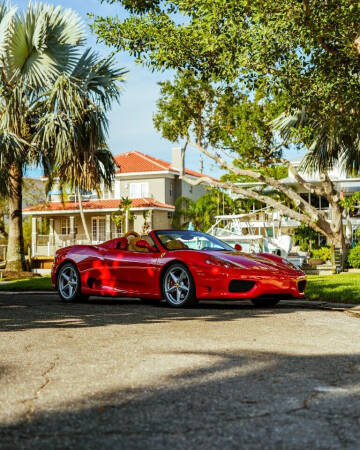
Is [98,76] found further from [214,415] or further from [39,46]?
[214,415]

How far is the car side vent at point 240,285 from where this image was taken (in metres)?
9.76

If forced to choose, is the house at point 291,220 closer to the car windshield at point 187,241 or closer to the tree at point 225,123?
the tree at point 225,123

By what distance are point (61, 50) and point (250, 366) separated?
1957cm

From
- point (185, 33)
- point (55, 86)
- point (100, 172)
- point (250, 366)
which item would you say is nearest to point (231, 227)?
point (100, 172)

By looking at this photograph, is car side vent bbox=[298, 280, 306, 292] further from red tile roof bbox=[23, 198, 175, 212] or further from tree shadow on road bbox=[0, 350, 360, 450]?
red tile roof bbox=[23, 198, 175, 212]

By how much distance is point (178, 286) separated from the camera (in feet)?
33.5

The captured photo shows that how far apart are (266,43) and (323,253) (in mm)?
20548

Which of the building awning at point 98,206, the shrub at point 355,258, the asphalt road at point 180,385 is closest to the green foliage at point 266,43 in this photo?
the asphalt road at point 180,385

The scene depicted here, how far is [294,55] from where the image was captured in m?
12.1

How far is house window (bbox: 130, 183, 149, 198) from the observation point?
159ft

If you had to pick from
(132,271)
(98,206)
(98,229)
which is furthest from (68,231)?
(132,271)

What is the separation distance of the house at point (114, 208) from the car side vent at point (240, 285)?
117 ft

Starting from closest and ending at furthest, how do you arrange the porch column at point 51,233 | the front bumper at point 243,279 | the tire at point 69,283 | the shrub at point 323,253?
1. the front bumper at point 243,279
2. the tire at point 69,283
3. the shrub at point 323,253
4. the porch column at point 51,233

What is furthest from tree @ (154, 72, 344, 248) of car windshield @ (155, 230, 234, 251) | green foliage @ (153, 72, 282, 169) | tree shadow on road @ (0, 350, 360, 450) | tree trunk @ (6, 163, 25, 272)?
tree shadow on road @ (0, 350, 360, 450)
